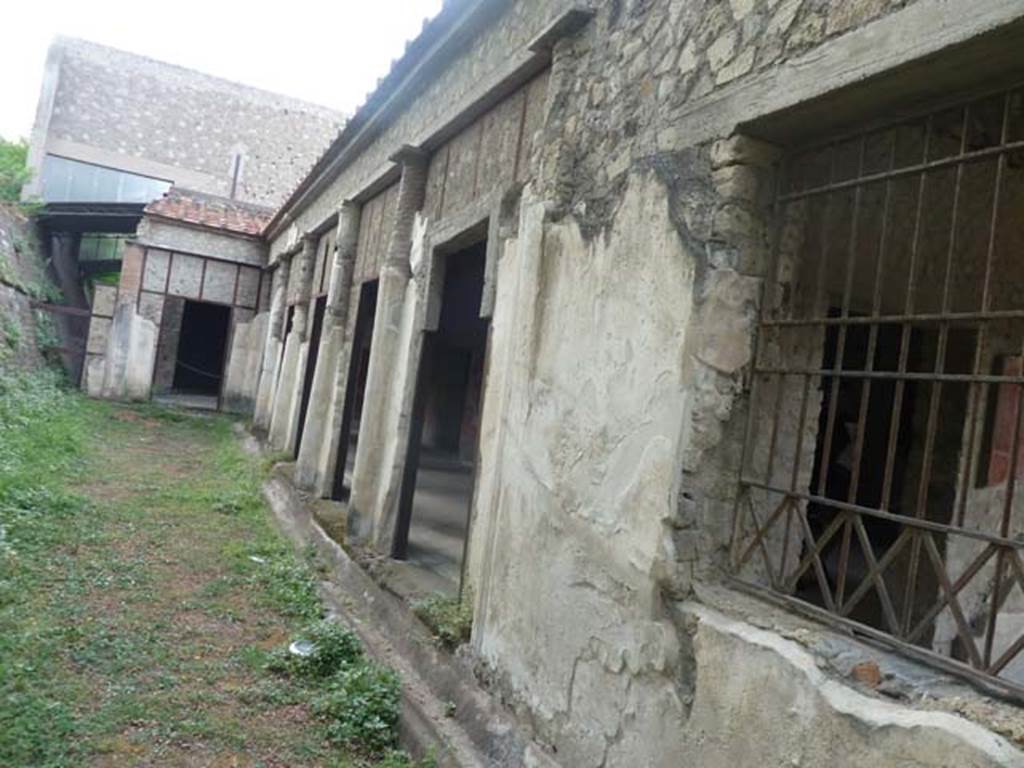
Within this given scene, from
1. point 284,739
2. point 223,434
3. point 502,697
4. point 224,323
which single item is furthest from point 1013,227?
point 224,323

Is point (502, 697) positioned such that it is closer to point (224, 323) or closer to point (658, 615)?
point (658, 615)

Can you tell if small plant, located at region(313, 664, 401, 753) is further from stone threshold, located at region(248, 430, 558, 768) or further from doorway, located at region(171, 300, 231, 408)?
doorway, located at region(171, 300, 231, 408)

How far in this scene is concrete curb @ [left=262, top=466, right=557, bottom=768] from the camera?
3729 millimetres

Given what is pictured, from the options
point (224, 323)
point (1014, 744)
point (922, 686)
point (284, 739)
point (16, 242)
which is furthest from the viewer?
point (224, 323)

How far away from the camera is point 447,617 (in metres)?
4.73

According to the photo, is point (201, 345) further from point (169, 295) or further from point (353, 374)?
point (353, 374)

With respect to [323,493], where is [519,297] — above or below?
above

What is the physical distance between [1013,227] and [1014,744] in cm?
276

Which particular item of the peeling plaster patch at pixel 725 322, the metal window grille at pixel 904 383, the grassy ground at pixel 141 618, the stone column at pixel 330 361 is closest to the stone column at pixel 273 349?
the grassy ground at pixel 141 618

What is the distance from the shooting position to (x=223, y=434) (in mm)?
14562

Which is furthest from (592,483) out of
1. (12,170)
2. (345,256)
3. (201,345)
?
(201,345)

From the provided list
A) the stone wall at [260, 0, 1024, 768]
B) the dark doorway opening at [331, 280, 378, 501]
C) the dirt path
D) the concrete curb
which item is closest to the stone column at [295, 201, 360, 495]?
the dark doorway opening at [331, 280, 378, 501]

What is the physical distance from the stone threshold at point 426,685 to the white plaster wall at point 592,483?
202mm

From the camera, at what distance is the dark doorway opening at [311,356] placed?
10867 mm
